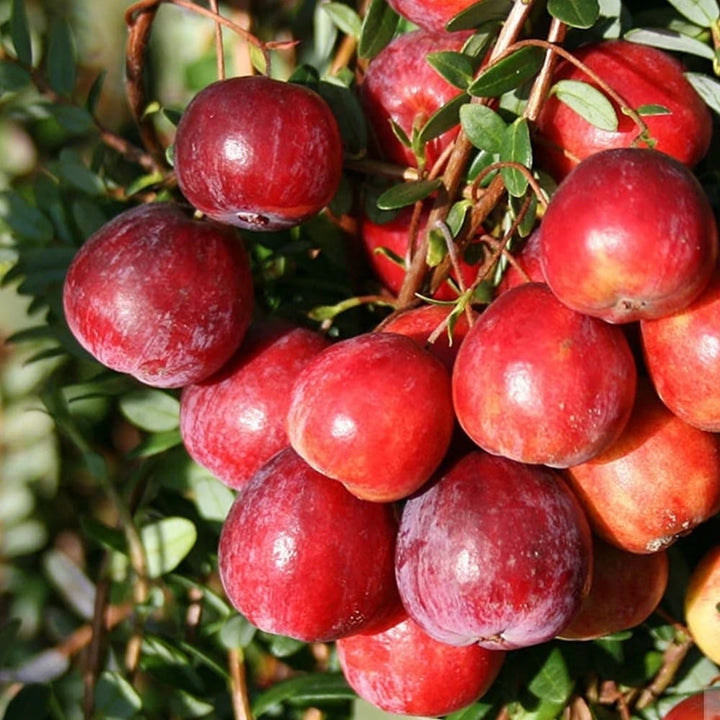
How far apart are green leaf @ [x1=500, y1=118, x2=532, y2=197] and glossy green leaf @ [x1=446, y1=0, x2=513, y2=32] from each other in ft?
0.37

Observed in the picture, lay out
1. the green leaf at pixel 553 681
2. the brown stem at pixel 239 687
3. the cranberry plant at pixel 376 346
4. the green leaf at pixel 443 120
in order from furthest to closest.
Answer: the brown stem at pixel 239 687
the green leaf at pixel 553 681
the green leaf at pixel 443 120
the cranberry plant at pixel 376 346

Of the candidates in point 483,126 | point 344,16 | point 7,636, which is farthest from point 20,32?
point 7,636

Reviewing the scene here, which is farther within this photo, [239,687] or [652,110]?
[239,687]

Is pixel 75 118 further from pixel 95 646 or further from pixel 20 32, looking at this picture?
pixel 95 646

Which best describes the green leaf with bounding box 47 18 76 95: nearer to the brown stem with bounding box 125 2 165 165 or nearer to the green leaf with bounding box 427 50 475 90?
the brown stem with bounding box 125 2 165 165

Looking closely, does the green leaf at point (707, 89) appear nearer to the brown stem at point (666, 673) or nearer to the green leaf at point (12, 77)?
the brown stem at point (666, 673)

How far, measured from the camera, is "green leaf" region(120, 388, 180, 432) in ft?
4.46

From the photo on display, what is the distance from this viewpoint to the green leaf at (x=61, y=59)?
1409 mm

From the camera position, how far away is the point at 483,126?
1055mm

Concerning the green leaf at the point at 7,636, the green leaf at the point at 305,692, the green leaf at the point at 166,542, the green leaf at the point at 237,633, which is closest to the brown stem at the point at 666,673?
the green leaf at the point at 305,692

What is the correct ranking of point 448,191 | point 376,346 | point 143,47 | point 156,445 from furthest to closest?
1. point 156,445
2. point 143,47
3. point 448,191
4. point 376,346

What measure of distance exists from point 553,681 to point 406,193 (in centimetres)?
57

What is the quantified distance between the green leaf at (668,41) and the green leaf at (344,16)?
354 mm

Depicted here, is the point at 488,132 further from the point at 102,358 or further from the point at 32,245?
the point at 32,245
